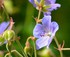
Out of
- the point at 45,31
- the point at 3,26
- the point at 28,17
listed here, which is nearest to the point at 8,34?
the point at 3,26

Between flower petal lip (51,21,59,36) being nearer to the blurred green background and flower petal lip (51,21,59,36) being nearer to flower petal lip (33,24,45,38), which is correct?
flower petal lip (33,24,45,38)

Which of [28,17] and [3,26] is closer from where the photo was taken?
[3,26]

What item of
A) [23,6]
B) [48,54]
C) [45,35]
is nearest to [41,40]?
[45,35]

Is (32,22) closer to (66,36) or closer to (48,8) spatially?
(66,36)

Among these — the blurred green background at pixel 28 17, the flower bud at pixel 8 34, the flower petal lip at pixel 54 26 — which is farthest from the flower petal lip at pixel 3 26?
the blurred green background at pixel 28 17

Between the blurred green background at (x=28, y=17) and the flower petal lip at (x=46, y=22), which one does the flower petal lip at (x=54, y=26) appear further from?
the blurred green background at (x=28, y=17)

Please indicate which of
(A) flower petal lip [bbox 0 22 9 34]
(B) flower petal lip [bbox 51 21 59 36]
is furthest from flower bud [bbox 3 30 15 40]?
(B) flower petal lip [bbox 51 21 59 36]

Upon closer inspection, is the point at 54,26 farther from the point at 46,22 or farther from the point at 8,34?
the point at 8,34
